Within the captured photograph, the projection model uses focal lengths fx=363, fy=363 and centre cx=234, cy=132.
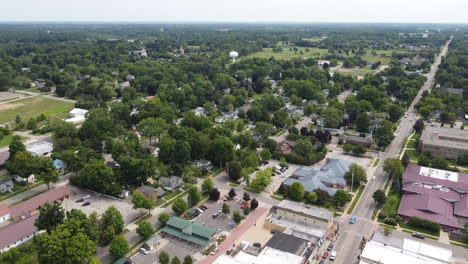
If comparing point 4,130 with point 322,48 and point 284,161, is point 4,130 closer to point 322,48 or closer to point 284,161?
point 284,161

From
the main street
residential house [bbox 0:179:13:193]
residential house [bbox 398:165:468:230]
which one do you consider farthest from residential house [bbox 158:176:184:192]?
residential house [bbox 398:165:468:230]

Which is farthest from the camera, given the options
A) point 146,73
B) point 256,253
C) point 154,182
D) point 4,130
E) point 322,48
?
point 322,48

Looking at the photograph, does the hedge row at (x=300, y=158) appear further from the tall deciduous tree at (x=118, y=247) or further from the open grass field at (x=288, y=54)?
the open grass field at (x=288, y=54)

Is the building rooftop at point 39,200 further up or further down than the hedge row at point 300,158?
further down

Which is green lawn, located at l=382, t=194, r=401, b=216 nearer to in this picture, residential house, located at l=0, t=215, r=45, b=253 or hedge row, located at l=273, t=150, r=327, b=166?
hedge row, located at l=273, t=150, r=327, b=166

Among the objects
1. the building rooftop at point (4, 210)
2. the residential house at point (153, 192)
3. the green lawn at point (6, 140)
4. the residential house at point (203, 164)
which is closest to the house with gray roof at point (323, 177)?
the residential house at point (203, 164)

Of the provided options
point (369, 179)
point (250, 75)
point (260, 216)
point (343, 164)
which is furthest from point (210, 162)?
point (250, 75)

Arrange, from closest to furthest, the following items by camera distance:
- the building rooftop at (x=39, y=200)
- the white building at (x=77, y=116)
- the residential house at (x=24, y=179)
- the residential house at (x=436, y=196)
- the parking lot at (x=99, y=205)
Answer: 1. the residential house at (x=436, y=196)
2. the building rooftop at (x=39, y=200)
3. the parking lot at (x=99, y=205)
4. the residential house at (x=24, y=179)
5. the white building at (x=77, y=116)

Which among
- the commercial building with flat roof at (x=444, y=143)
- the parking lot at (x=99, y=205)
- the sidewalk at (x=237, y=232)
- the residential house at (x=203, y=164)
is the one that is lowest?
the parking lot at (x=99, y=205)
